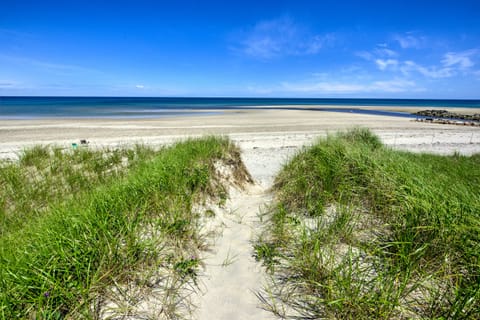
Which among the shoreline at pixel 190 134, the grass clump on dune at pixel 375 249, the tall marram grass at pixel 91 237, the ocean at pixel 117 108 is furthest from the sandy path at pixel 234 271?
the ocean at pixel 117 108

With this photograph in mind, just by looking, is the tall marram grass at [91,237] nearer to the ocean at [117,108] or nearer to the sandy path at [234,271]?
the sandy path at [234,271]

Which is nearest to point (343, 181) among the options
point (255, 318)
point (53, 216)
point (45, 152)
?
point (255, 318)

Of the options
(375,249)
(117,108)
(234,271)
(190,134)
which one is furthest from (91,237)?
(117,108)

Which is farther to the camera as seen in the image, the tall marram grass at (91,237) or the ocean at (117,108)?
the ocean at (117,108)

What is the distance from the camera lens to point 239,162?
18.8 ft

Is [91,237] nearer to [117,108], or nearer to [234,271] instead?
[234,271]

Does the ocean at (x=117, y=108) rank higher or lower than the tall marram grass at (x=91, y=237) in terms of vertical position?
higher

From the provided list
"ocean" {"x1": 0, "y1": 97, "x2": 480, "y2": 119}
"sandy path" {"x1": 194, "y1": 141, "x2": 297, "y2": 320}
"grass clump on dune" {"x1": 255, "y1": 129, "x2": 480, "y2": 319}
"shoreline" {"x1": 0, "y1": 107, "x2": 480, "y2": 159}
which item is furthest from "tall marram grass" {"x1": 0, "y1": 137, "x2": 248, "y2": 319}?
"ocean" {"x1": 0, "y1": 97, "x2": 480, "y2": 119}

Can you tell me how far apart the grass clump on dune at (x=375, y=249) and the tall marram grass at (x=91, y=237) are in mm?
1113

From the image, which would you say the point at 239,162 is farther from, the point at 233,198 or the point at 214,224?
the point at 214,224

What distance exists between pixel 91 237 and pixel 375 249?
9.20 feet

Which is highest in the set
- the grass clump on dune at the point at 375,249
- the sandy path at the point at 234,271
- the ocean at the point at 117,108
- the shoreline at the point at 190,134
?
the ocean at the point at 117,108

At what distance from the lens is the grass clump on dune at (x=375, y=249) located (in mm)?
1654

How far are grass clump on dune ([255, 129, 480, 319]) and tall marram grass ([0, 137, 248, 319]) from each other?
111 cm
